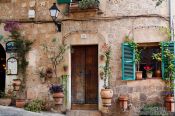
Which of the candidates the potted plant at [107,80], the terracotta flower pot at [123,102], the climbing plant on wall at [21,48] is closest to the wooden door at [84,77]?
the potted plant at [107,80]

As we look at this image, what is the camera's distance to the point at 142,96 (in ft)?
39.8

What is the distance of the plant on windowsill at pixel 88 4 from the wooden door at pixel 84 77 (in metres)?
1.37

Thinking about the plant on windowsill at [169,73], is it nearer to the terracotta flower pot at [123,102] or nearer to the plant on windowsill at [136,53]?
A: the plant on windowsill at [136,53]

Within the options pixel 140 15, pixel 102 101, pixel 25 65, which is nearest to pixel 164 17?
pixel 140 15

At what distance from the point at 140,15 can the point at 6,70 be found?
4.93 meters

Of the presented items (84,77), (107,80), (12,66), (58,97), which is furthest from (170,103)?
(12,66)

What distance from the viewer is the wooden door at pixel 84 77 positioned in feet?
42.2

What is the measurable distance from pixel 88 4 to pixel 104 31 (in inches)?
40.2

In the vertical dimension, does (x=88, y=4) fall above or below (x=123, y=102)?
above

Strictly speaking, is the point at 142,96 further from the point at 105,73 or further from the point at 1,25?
the point at 1,25

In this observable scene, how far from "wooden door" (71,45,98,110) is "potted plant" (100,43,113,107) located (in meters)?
0.55

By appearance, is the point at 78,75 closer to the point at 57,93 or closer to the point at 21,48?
the point at 57,93

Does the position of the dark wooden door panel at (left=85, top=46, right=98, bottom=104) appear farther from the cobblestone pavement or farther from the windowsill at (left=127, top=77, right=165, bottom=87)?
the cobblestone pavement

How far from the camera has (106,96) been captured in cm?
1193
